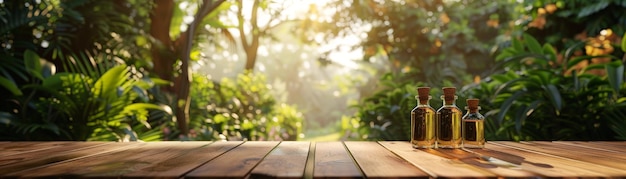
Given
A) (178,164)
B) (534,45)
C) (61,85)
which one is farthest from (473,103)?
(61,85)

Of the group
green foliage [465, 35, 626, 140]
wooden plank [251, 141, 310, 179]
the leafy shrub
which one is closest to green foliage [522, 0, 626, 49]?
the leafy shrub

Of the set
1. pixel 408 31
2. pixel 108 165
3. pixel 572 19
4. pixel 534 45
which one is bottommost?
pixel 108 165

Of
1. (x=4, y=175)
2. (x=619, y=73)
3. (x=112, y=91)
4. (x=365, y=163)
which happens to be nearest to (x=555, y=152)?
(x=365, y=163)

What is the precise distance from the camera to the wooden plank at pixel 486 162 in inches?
36.7

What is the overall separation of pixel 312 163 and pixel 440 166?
269 mm

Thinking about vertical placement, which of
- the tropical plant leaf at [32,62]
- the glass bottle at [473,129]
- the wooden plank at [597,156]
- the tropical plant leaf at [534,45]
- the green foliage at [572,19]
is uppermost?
the green foliage at [572,19]

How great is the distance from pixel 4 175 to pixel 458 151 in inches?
41.0

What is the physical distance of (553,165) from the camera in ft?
3.51

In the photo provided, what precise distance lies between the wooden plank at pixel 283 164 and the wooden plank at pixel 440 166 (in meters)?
0.24

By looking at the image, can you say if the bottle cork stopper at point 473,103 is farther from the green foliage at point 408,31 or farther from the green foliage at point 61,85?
the green foliage at point 408,31

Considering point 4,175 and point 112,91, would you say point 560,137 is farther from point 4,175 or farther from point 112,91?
point 4,175

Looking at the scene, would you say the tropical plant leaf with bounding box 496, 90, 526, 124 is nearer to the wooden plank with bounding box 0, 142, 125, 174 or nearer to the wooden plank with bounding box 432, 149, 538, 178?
the wooden plank with bounding box 432, 149, 538, 178

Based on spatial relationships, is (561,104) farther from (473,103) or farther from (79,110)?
(79,110)

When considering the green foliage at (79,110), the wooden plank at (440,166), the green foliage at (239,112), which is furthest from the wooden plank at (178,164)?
the green foliage at (239,112)
